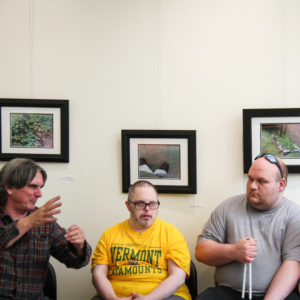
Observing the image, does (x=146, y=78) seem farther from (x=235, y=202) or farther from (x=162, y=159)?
(x=235, y=202)

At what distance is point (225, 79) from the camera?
2758 mm

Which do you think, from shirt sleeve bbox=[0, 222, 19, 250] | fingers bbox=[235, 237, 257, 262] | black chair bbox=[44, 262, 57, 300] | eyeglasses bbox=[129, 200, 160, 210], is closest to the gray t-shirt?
fingers bbox=[235, 237, 257, 262]

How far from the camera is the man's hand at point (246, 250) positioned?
7.09ft

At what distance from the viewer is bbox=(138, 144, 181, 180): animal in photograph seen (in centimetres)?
279

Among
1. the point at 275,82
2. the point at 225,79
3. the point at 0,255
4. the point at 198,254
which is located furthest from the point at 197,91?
the point at 0,255

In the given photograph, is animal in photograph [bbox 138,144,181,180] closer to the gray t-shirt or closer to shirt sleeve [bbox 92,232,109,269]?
the gray t-shirt

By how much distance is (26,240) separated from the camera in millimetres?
2139

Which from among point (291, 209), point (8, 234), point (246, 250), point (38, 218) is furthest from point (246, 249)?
point (8, 234)

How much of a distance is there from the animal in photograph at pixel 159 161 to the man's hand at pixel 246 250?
0.74m

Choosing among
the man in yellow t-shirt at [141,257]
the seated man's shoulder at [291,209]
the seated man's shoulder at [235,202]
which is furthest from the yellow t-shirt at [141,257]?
the seated man's shoulder at [291,209]

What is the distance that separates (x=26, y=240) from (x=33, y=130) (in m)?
1.03

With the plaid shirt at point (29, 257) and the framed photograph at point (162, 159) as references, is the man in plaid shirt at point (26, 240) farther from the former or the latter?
the framed photograph at point (162, 159)

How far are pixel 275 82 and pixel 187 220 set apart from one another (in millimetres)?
1136

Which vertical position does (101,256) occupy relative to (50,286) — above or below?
above
